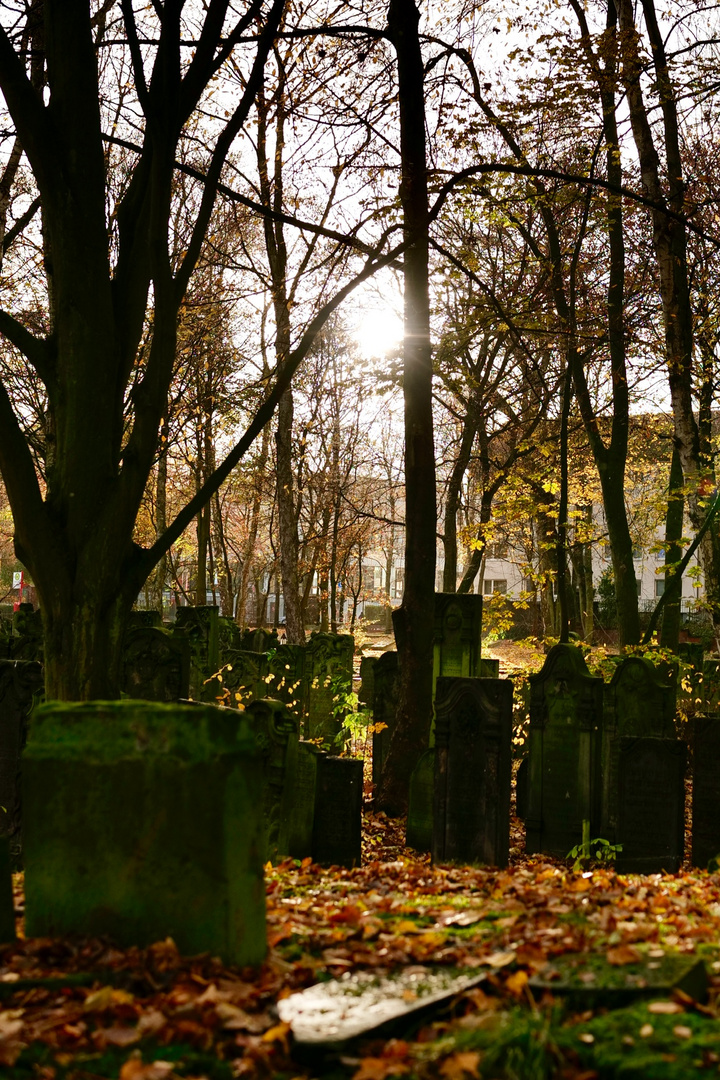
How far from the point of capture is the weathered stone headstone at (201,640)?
1333 centimetres

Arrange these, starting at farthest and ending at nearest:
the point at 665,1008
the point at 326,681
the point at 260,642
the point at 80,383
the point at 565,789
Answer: the point at 260,642 → the point at 326,681 → the point at 565,789 → the point at 80,383 → the point at 665,1008

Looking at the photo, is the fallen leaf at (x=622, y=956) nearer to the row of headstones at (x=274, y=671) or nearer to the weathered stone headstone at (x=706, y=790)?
the weathered stone headstone at (x=706, y=790)

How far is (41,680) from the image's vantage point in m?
8.43

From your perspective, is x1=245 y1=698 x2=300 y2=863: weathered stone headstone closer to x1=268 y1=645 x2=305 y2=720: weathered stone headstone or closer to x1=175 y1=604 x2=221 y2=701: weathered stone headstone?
x1=268 y1=645 x2=305 y2=720: weathered stone headstone

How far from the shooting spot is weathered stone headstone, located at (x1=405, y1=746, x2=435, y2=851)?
25.5ft

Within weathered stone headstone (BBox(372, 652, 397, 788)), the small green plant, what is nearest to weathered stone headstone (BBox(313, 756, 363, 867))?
the small green plant

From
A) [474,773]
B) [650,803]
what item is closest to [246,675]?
[474,773]

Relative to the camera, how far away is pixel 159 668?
32.7ft

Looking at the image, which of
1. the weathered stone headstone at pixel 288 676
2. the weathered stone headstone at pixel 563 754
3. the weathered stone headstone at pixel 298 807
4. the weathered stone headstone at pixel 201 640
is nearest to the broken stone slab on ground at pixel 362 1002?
the weathered stone headstone at pixel 298 807

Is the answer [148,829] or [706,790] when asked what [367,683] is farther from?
[148,829]

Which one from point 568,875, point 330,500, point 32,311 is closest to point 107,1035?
point 568,875

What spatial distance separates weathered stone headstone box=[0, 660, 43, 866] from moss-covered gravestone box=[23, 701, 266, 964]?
17.7 feet

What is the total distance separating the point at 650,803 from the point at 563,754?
1286 millimetres

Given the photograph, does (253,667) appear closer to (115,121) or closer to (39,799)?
(115,121)
